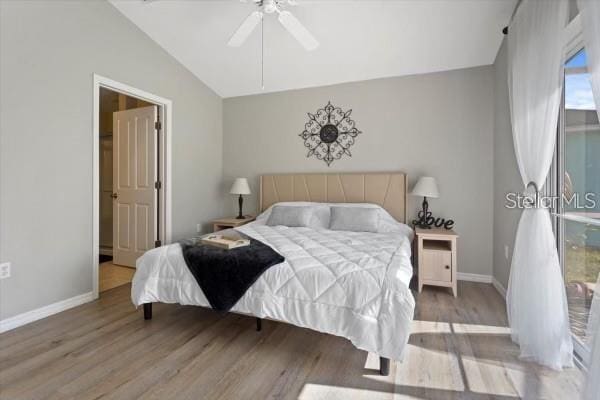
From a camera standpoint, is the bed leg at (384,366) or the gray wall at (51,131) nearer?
the bed leg at (384,366)

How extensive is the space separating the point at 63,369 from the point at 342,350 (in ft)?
5.63

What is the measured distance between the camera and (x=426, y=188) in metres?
3.13

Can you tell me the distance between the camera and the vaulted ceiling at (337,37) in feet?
8.79

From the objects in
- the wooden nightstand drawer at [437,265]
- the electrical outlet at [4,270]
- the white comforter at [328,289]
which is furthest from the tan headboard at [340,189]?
the electrical outlet at [4,270]

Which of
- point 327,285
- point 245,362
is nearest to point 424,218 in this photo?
point 327,285

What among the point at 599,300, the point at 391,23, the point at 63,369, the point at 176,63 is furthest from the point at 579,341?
the point at 176,63

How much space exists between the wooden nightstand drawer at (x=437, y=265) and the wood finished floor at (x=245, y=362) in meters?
0.51

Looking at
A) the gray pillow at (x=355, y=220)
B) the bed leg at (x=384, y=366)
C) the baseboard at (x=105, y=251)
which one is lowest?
the bed leg at (x=384, y=366)

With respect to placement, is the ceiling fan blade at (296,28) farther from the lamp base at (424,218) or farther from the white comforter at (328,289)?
the lamp base at (424,218)

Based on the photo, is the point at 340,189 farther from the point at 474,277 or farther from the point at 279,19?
the point at 279,19

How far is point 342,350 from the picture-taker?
6.25ft

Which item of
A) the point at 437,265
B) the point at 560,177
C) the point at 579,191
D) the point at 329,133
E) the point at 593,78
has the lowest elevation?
the point at 437,265

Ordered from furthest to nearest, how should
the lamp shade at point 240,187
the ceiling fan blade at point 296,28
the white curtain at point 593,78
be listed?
the lamp shade at point 240,187, the ceiling fan blade at point 296,28, the white curtain at point 593,78

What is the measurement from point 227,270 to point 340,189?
7.01 feet
